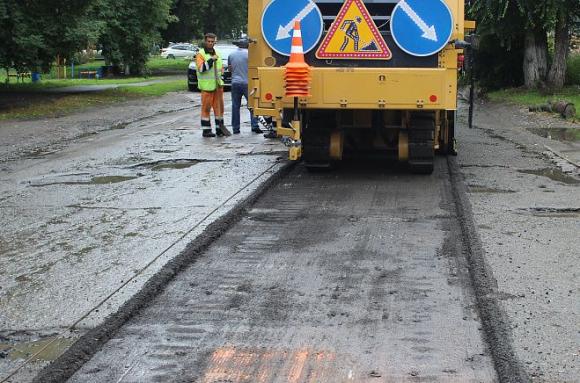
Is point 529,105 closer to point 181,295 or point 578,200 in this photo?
point 578,200

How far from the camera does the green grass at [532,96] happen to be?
73.1ft

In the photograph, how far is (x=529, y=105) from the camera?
21828 mm

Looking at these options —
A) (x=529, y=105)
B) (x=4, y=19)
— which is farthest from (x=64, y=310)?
(x=529, y=105)

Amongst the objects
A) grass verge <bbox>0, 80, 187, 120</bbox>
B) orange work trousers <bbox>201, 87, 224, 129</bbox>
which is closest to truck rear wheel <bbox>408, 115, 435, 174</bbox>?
orange work trousers <bbox>201, 87, 224, 129</bbox>

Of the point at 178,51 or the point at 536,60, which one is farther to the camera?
the point at 178,51

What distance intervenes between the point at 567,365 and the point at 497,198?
4744mm

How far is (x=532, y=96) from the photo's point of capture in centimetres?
2395

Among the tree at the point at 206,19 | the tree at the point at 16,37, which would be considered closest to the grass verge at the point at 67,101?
the tree at the point at 16,37

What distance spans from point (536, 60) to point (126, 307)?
22.9 meters

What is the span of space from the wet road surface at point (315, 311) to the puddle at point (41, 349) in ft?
0.76

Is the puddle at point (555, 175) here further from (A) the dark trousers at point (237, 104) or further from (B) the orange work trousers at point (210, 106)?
(B) the orange work trousers at point (210, 106)


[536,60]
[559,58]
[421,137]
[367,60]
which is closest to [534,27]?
[559,58]

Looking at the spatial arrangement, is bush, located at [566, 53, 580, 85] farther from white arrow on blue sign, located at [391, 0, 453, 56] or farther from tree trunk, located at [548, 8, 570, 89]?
white arrow on blue sign, located at [391, 0, 453, 56]

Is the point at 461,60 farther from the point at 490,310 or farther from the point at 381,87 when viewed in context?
the point at 490,310
